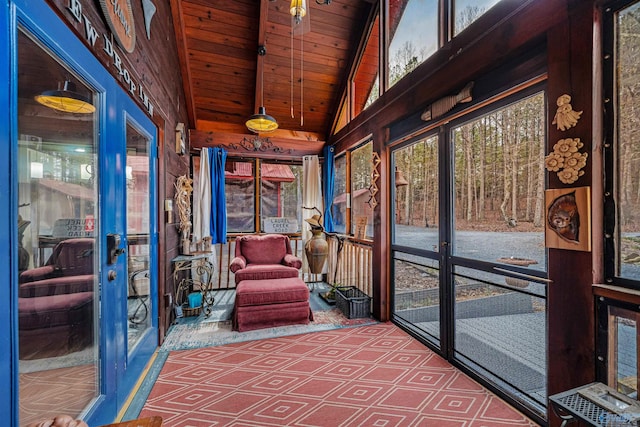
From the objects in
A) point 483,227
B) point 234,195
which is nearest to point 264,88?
point 234,195

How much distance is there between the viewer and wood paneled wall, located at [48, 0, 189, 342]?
1589mm

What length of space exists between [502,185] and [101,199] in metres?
2.62

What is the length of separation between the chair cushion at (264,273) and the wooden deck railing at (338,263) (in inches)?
37.7

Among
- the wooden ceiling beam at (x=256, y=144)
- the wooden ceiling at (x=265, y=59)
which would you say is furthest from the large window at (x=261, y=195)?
the wooden ceiling at (x=265, y=59)

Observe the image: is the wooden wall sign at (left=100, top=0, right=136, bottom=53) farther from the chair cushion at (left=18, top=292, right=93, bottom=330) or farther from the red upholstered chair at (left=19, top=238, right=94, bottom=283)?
the chair cushion at (left=18, top=292, right=93, bottom=330)

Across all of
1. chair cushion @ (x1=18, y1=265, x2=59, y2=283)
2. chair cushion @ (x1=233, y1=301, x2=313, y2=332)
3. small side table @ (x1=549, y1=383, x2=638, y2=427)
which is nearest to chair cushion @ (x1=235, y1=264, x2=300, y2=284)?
chair cushion @ (x1=233, y1=301, x2=313, y2=332)

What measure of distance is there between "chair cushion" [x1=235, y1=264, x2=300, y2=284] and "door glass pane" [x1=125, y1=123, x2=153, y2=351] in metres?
1.24

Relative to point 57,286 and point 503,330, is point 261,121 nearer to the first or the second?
point 57,286

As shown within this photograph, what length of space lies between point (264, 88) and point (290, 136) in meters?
0.96

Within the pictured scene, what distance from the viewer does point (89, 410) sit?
150 centimetres

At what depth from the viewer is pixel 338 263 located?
193 inches

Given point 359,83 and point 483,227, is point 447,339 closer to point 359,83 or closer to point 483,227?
point 483,227

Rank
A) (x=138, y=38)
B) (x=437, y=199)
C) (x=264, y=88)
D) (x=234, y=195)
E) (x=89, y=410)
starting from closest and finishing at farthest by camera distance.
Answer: (x=89, y=410) < (x=138, y=38) < (x=437, y=199) < (x=264, y=88) < (x=234, y=195)

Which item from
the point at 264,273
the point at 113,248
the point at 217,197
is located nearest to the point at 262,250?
the point at 264,273
